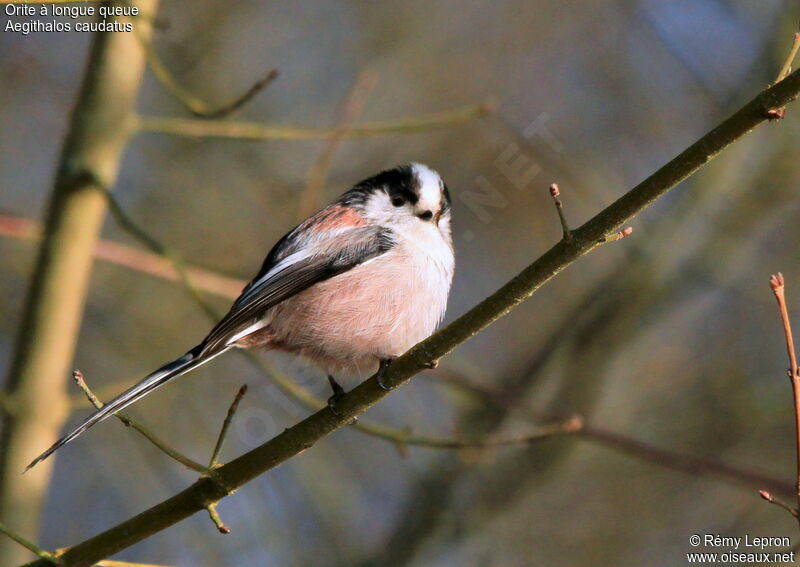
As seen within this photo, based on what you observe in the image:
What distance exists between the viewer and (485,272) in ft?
22.2

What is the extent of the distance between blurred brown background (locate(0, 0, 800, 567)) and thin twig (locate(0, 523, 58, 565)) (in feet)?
5.78

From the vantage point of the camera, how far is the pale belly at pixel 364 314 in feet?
11.8

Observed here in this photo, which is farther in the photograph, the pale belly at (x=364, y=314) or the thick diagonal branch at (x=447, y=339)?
the pale belly at (x=364, y=314)

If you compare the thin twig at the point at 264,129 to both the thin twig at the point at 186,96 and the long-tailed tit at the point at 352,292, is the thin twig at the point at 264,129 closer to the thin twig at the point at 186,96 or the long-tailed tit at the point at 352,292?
the thin twig at the point at 186,96

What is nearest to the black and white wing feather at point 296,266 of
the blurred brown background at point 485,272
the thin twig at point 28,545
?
the blurred brown background at point 485,272

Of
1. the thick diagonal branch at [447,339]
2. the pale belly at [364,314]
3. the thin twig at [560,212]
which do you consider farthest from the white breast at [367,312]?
the thin twig at [560,212]

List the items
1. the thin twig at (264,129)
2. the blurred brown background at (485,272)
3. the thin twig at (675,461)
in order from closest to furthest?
the thin twig at (675,461)
the thin twig at (264,129)
the blurred brown background at (485,272)

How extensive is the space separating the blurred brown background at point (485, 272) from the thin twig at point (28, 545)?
176 cm

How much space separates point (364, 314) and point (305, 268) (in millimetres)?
357

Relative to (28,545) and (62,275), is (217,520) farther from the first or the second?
(62,275)

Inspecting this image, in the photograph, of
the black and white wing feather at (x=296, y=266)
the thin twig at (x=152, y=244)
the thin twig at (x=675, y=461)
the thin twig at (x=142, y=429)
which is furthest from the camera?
the thin twig at (x=152, y=244)

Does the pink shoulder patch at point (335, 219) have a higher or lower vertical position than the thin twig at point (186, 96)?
lower

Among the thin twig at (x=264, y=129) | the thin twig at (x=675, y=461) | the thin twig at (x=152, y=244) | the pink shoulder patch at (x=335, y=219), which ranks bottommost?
the thin twig at (x=675, y=461)

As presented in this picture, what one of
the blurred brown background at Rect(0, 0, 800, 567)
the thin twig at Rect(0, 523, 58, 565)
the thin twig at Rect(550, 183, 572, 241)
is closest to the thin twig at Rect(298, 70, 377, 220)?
the blurred brown background at Rect(0, 0, 800, 567)
